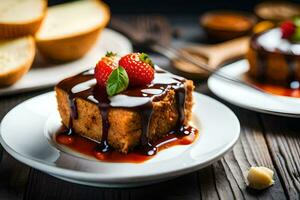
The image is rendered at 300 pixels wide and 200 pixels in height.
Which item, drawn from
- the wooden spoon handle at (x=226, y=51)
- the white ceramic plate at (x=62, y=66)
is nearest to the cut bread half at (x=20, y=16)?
the white ceramic plate at (x=62, y=66)

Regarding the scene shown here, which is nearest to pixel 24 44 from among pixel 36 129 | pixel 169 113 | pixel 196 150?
pixel 36 129

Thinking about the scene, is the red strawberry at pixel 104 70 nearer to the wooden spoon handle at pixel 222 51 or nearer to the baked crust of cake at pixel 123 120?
the baked crust of cake at pixel 123 120

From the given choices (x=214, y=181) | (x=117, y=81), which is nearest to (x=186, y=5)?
(x=117, y=81)

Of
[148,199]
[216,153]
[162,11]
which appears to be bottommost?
[162,11]

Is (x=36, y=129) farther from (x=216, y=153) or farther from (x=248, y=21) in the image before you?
(x=248, y=21)

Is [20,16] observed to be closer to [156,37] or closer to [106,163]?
[156,37]

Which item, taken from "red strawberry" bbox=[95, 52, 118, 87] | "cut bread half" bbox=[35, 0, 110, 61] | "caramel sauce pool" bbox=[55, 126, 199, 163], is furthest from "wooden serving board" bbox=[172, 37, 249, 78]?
"red strawberry" bbox=[95, 52, 118, 87]

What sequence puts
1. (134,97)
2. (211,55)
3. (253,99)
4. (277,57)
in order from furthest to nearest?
(211,55), (277,57), (253,99), (134,97)
